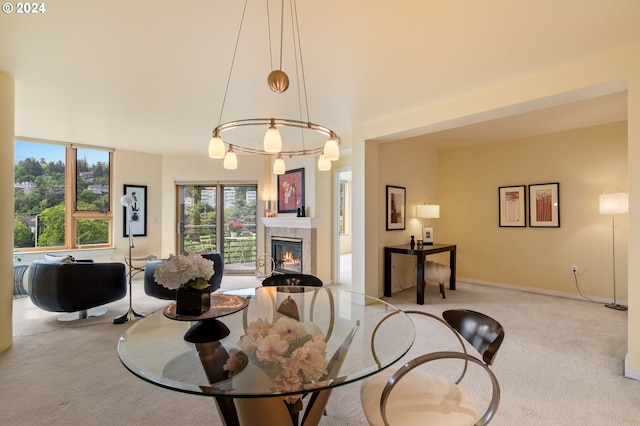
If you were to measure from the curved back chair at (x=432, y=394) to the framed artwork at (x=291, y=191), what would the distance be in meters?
4.30

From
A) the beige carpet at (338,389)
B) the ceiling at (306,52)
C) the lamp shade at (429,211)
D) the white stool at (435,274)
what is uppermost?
the ceiling at (306,52)

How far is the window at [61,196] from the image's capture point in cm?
499

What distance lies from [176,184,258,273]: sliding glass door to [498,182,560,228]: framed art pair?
4.66m

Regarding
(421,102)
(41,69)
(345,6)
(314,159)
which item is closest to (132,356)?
(345,6)

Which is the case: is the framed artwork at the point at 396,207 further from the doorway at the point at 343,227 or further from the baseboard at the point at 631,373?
the baseboard at the point at 631,373

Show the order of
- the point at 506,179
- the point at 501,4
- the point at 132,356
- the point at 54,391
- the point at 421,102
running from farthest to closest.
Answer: the point at 506,179
the point at 421,102
the point at 54,391
the point at 501,4
the point at 132,356

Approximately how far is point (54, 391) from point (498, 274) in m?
5.92

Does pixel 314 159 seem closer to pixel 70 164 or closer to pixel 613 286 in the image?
pixel 70 164

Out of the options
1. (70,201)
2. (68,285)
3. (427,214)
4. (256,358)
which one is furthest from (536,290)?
(70,201)

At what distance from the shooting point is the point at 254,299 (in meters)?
2.57

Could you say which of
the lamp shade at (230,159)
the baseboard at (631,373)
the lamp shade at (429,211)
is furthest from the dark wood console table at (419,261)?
the lamp shade at (230,159)

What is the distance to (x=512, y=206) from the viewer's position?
203 inches

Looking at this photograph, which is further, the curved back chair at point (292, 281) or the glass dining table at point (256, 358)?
the curved back chair at point (292, 281)

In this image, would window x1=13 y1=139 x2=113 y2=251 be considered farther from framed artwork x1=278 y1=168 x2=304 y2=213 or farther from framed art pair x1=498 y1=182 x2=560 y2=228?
framed art pair x1=498 y1=182 x2=560 y2=228
